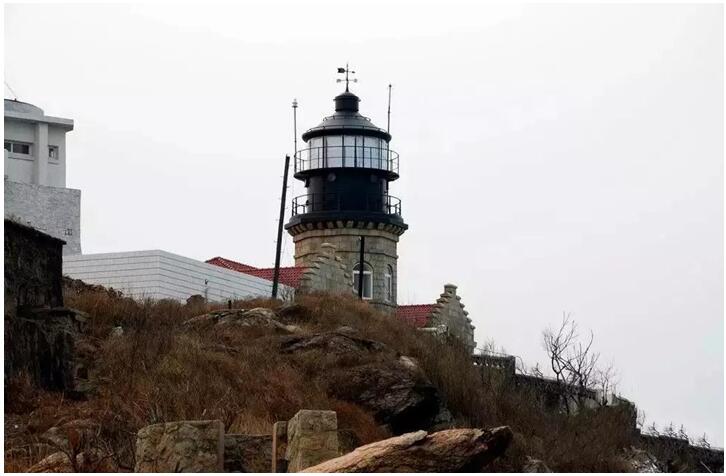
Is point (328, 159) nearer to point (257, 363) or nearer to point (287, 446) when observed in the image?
point (257, 363)

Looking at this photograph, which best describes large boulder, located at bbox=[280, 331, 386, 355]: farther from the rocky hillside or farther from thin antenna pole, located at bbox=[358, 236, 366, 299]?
thin antenna pole, located at bbox=[358, 236, 366, 299]

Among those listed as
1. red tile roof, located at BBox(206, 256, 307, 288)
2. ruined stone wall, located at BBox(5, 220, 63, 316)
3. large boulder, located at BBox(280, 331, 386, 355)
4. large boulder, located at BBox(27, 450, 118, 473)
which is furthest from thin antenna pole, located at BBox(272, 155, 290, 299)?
large boulder, located at BBox(27, 450, 118, 473)

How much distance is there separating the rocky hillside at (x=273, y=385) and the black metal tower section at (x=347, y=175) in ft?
39.0

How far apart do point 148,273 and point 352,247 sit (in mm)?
11977

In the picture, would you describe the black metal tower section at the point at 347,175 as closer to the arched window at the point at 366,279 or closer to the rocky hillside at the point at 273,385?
the arched window at the point at 366,279

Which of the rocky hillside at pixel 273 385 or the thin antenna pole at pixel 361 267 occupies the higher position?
the thin antenna pole at pixel 361 267

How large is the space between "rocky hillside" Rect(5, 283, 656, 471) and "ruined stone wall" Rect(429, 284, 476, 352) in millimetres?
11458

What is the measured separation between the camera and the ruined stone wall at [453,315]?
42.8 metres

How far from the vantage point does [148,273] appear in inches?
1244

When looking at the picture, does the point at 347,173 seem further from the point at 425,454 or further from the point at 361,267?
the point at 425,454

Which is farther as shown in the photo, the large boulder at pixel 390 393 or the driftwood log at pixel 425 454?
the large boulder at pixel 390 393

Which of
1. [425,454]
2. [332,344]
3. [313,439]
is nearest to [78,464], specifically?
[313,439]

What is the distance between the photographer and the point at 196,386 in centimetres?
2080

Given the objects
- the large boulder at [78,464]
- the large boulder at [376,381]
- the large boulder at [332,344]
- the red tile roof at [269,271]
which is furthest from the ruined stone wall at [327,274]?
the large boulder at [78,464]
